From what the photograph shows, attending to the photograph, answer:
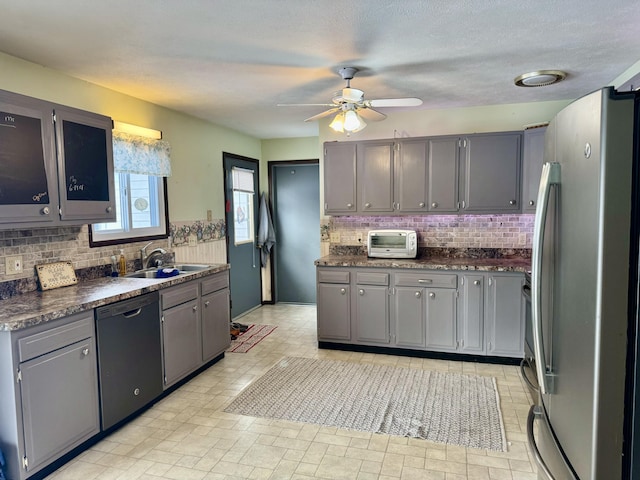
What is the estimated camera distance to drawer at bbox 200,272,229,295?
359 centimetres

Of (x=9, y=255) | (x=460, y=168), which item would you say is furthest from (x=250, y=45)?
(x=460, y=168)

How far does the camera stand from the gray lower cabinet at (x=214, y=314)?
3.62 m

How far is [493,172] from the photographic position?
3.97m

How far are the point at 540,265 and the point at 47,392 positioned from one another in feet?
8.02

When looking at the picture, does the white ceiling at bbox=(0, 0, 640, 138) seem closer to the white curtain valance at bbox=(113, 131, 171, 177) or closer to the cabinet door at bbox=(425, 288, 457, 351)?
the white curtain valance at bbox=(113, 131, 171, 177)

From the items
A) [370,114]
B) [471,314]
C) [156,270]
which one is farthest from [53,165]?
[471,314]

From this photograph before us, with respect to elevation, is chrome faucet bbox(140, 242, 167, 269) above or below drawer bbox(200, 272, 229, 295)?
above

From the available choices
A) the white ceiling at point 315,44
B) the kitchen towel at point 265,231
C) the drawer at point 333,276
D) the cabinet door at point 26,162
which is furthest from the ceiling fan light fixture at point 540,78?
the kitchen towel at point 265,231

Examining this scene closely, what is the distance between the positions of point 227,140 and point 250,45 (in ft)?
8.96

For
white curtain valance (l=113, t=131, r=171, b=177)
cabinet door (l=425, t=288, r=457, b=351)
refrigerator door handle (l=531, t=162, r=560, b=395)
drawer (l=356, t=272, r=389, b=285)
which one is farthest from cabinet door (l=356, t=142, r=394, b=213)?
refrigerator door handle (l=531, t=162, r=560, b=395)

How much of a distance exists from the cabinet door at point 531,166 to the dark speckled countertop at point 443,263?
1.75 feet

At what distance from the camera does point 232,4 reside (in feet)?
6.56

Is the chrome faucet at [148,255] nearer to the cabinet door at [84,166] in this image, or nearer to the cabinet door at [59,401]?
the cabinet door at [84,166]

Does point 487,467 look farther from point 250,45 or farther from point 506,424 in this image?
point 250,45
